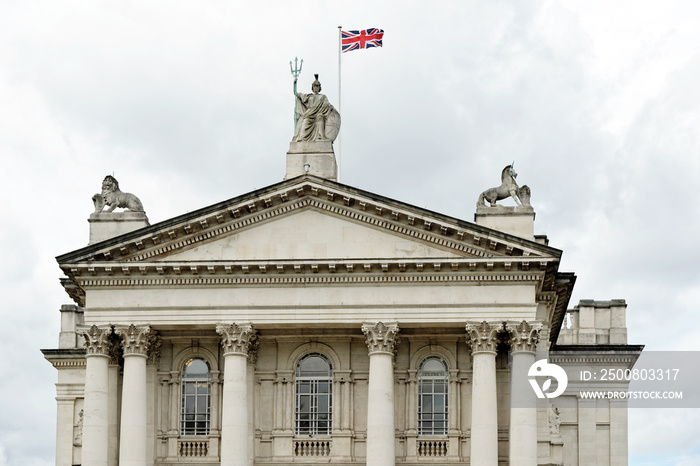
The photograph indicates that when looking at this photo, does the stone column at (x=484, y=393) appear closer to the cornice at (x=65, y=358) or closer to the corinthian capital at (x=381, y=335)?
the corinthian capital at (x=381, y=335)

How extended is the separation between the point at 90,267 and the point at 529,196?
1508 centimetres

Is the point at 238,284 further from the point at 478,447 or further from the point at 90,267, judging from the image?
the point at 478,447

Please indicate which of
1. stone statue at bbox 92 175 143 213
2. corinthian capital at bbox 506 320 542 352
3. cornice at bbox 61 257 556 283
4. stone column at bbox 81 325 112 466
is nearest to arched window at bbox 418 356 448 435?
corinthian capital at bbox 506 320 542 352

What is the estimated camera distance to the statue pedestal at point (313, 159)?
52812 mm

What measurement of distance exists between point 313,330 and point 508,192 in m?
8.18

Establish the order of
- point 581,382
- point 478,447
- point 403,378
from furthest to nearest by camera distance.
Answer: point 581,382
point 403,378
point 478,447

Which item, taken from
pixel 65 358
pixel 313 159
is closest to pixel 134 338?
pixel 313 159

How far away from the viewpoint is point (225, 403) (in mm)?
50406

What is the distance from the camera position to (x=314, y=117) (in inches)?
2115

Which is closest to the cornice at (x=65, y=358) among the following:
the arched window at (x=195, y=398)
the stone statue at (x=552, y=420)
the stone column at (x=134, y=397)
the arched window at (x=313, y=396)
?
the arched window at (x=195, y=398)

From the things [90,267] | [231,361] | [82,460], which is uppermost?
[90,267]

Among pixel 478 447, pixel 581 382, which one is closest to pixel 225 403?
pixel 478 447

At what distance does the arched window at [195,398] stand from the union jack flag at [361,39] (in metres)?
13.0

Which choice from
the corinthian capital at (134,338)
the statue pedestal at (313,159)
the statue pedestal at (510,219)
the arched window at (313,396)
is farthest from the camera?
the statue pedestal at (313,159)
